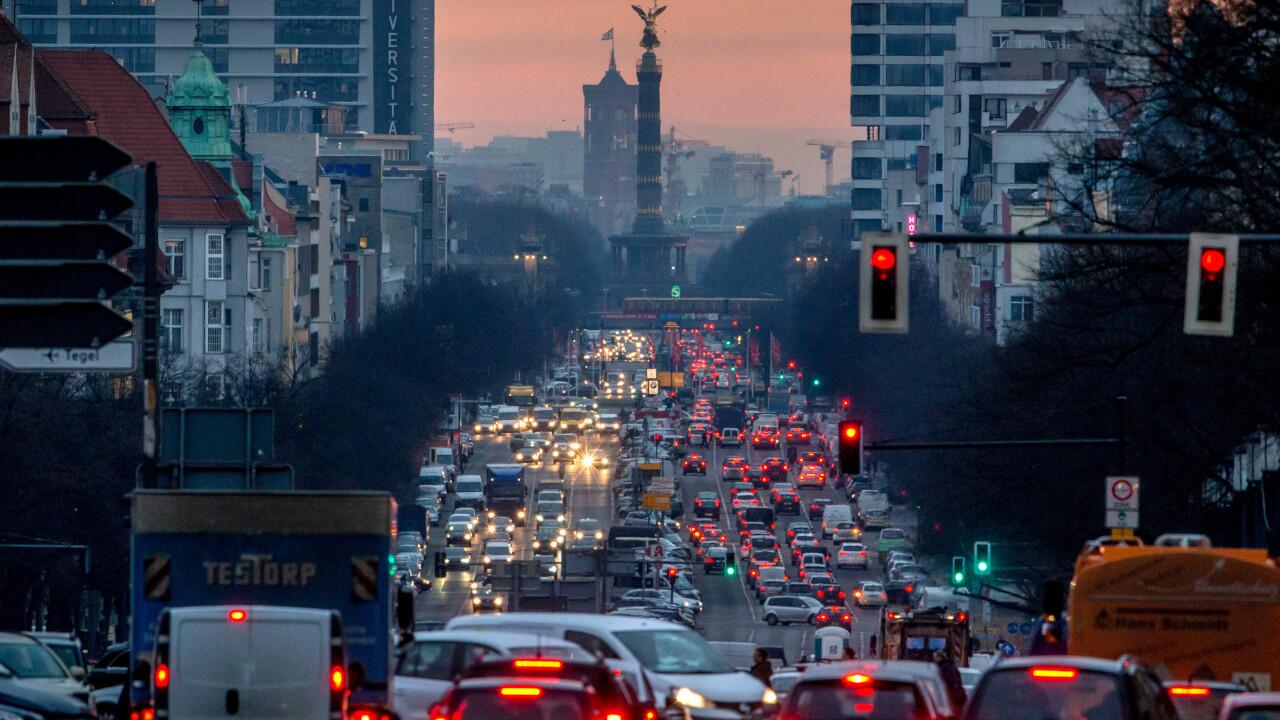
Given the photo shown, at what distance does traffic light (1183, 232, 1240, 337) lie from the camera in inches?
1122

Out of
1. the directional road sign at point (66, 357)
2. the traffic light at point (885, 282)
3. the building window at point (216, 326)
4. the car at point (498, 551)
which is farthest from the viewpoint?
the building window at point (216, 326)

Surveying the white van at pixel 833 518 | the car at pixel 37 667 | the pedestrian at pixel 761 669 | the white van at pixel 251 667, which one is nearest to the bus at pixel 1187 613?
the pedestrian at pixel 761 669

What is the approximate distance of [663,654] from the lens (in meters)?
27.6

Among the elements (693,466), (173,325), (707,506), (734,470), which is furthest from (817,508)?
(173,325)

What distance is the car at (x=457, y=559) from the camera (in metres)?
87.2

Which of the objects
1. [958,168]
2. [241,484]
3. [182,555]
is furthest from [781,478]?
[182,555]

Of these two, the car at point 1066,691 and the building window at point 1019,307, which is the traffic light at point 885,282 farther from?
the building window at point 1019,307

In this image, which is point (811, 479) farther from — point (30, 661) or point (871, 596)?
point (30, 661)

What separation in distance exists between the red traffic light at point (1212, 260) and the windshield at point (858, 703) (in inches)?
312

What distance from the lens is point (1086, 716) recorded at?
2170cm

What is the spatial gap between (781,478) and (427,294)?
47.5 meters

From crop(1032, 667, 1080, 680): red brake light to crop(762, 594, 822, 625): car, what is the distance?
5568 centimetres

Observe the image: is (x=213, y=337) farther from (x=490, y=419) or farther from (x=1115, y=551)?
(x=1115, y=551)

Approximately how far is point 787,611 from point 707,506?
1355 inches
